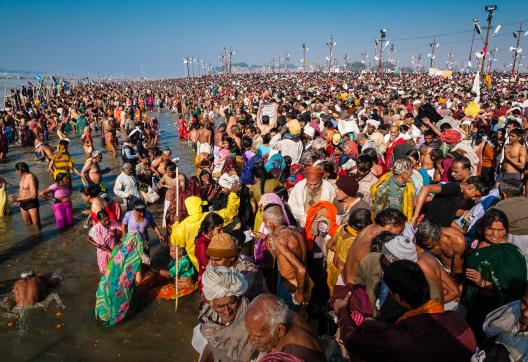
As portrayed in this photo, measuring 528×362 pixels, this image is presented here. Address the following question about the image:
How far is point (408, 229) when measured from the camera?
3.75 metres

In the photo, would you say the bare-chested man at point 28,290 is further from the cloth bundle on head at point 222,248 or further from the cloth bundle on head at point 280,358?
the cloth bundle on head at point 280,358

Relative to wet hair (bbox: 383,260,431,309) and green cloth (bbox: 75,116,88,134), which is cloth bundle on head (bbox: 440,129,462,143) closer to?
wet hair (bbox: 383,260,431,309)

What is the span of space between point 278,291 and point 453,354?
208 centimetres

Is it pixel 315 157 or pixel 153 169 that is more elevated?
pixel 315 157

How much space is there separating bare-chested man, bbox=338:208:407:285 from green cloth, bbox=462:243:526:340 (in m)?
0.74

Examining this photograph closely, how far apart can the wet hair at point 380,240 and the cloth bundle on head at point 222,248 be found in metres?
1.27

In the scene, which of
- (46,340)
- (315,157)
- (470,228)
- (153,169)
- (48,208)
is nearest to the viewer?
(470,228)

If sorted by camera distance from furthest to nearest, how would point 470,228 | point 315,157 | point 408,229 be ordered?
point 315,157, point 470,228, point 408,229

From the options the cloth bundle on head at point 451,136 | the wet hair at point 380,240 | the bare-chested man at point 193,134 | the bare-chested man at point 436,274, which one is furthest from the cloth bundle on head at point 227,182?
the bare-chested man at point 193,134

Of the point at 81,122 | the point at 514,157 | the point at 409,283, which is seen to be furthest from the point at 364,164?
the point at 81,122

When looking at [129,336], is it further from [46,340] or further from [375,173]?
[375,173]

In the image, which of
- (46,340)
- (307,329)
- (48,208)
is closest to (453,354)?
Result: (307,329)

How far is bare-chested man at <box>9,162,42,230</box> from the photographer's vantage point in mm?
7191

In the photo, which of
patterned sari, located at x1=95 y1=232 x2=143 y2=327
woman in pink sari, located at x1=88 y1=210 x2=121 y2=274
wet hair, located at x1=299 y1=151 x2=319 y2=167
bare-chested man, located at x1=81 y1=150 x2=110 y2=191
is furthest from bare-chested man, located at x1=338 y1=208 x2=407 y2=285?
bare-chested man, located at x1=81 y1=150 x2=110 y2=191
